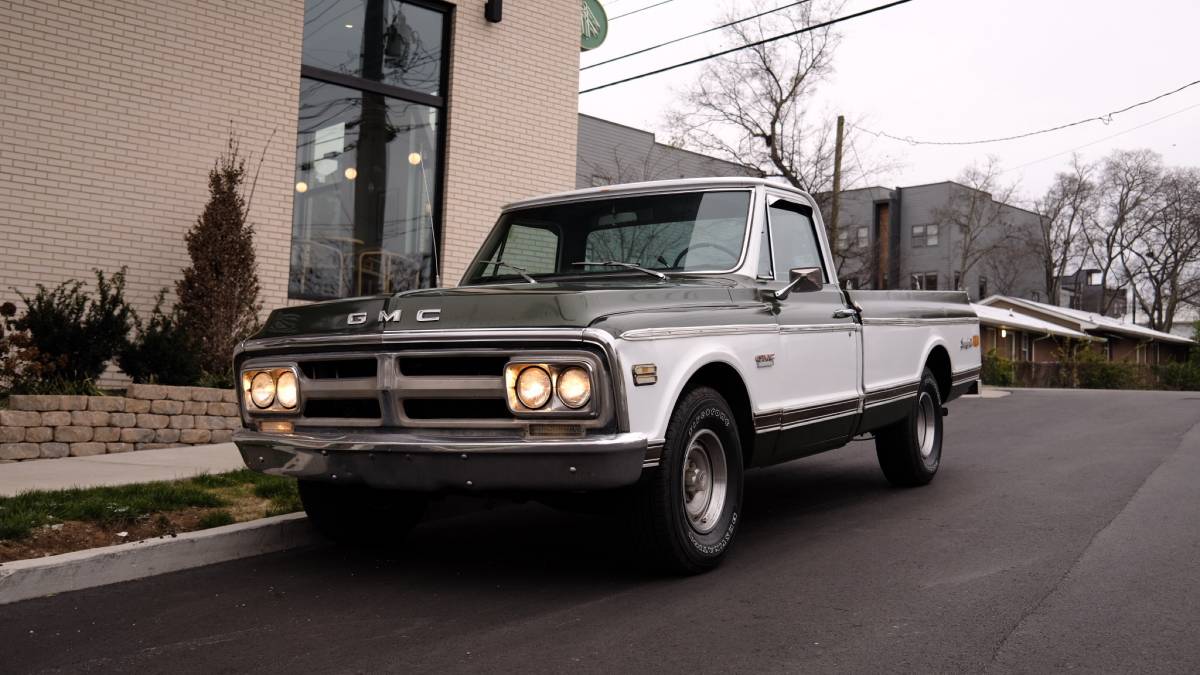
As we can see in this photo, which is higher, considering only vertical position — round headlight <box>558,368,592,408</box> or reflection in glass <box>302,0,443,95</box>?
reflection in glass <box>302,0,443,95</box>

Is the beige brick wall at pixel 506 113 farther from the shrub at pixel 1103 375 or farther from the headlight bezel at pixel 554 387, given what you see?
the shrub at pixel 1103 375

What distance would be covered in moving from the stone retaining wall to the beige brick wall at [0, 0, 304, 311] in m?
1.57

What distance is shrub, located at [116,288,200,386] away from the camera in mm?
9188

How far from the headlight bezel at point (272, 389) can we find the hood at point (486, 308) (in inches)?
6.9

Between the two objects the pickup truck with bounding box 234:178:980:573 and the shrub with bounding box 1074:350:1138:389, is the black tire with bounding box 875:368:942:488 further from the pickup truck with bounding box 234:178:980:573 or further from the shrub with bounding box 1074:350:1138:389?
the shrub with bounding box 1074:350:1138:389

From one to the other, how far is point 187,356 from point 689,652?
6873 mm

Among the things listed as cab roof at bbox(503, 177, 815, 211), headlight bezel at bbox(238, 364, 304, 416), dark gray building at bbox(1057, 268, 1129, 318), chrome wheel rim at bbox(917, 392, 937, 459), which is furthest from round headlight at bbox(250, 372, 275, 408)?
dark gray building at bbox(1057, 268, 1129, 318)

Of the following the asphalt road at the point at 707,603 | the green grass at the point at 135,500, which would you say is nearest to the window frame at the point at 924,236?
the asphalt road at the point at 707,603

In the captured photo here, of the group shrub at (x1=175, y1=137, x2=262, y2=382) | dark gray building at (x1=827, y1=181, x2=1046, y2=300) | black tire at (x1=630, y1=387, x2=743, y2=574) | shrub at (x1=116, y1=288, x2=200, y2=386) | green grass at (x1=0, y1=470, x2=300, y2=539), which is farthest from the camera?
dark gray building at (x1=827, y1=181, x2=1046, y2=300)

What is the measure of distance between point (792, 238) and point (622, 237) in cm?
116

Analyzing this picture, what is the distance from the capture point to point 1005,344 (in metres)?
45.8

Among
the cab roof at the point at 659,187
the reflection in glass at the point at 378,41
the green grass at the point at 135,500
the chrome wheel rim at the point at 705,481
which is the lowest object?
the green grass at the point at 135,500

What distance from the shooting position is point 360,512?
5812 millimetres

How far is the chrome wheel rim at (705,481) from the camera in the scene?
5129 mm
